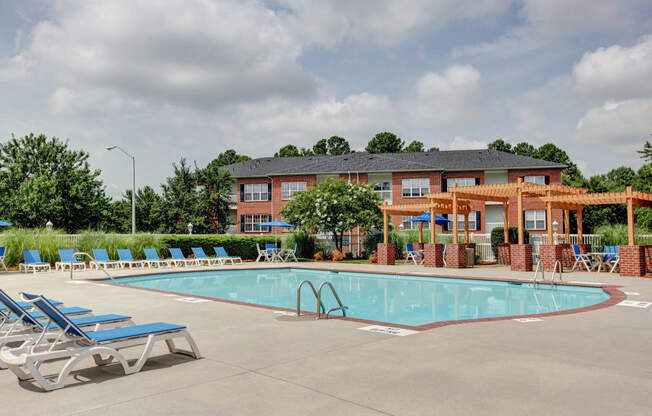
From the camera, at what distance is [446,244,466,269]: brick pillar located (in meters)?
20.7

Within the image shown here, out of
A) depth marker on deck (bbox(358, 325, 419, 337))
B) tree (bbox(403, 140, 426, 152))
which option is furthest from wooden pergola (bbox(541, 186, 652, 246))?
tree (bbox(403, 140, 426, 152))

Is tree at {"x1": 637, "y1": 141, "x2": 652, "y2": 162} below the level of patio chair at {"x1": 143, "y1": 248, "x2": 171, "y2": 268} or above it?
above

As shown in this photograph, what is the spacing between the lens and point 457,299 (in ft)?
42.1

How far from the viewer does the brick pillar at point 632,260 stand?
16.3 meters

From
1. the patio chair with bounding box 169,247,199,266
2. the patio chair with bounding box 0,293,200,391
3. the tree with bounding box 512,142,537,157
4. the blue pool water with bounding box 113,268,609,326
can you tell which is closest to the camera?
the patio chair with bounding box 0,293,200,391

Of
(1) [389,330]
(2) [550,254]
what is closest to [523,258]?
(2) [550,254]

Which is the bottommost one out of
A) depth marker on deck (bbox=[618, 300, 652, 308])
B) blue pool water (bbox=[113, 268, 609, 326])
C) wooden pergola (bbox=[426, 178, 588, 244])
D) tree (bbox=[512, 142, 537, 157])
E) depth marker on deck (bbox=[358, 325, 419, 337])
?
blue pool water (bbox=[113, 268, 609, 326])

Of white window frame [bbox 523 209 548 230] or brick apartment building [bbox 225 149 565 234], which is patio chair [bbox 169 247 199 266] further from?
white window frame [bbox 523 209 548 230]

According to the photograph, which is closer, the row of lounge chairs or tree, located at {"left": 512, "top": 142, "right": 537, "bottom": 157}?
the row of lounge chairs

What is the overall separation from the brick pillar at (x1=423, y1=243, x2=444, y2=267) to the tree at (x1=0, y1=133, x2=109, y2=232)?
22025mm

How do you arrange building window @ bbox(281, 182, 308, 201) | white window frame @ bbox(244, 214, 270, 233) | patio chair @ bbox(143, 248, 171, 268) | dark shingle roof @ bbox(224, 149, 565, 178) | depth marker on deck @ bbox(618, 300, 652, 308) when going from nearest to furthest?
depth marker on deck @ bbox(618, 300, 652, 308)
patio chair @ bbox(143, 248, 171, 268)
dark shingle roof @ bbox(224, 149, 565, 178)
building window @ bbox(281, 182, 308, 201)
white window frame @ bbox(244, 214, 270, 233)

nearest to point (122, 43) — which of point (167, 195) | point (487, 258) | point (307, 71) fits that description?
point (307, 71)

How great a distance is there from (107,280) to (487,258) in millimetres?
18076

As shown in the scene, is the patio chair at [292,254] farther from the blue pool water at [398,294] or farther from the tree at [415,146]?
the tree at [415,146]
